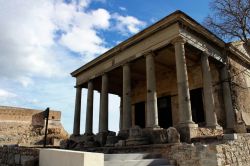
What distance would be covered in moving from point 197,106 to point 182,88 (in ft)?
16.7

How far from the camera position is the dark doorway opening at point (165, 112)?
17.6m

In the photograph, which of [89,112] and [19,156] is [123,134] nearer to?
[89,112]

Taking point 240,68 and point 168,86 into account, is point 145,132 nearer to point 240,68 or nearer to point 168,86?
point 168,86

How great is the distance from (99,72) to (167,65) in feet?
17.1

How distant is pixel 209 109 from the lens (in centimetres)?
1270

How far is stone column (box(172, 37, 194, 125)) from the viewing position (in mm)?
11227

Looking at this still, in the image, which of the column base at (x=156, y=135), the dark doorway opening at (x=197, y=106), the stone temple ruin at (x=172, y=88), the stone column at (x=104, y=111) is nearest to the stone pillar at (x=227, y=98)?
the stone temple ruin at (x=172, y=88)

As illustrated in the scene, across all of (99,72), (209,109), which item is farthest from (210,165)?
(99,72)

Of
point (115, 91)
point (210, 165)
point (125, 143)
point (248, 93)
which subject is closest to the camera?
point (210, 165)

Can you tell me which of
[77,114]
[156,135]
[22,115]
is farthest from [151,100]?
[22,115]

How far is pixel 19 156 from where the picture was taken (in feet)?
25.5

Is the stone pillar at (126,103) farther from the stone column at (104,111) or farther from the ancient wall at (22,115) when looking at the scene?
the ancient wall at (22,115)

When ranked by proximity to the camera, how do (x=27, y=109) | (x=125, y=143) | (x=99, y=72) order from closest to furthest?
(x=125, y=143) → (x=99, y=72) → (x=27, y=109)

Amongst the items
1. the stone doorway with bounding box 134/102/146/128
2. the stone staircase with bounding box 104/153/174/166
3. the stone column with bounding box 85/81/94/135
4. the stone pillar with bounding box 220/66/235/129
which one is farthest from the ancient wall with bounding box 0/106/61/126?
the stone staircase with bounding box 104/153/174/166
